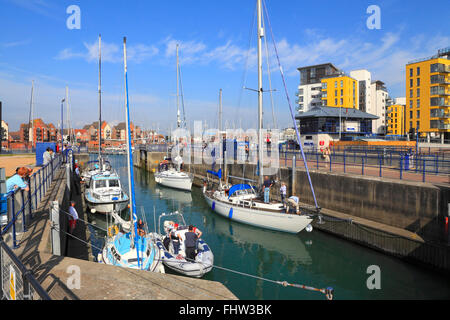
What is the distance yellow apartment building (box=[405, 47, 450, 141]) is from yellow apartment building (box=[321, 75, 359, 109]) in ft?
46.0

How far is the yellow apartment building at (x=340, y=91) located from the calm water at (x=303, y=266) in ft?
213

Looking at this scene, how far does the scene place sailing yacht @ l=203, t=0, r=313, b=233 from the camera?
54.0 ft

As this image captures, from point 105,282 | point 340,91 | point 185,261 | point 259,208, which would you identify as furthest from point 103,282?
point 340,91

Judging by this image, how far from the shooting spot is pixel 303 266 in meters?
13.5

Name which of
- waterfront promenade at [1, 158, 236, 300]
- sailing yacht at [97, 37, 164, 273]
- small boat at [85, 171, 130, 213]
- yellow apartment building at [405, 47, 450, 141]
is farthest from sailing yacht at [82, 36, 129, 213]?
yellow apartment building at [405, 47, 450, 141]

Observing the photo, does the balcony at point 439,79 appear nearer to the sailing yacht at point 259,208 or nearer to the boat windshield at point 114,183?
the sailing yacht at point 259,208

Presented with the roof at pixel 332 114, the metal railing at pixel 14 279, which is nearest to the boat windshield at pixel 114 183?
the metal railing at pixel 14 279

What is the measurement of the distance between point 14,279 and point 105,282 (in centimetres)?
221

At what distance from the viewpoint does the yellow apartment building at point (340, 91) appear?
73.9 meters

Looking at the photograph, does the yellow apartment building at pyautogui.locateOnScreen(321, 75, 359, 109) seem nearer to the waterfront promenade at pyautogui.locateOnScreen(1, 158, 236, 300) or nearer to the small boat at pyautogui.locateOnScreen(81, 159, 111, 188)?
the small boat at pyautogui.locateOnScreen(81, 159, 111, 188)

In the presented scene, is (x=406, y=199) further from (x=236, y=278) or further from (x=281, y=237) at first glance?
(x=236, y=278)

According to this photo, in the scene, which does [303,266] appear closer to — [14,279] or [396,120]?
[14,279]

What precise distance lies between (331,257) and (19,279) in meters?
13.0
